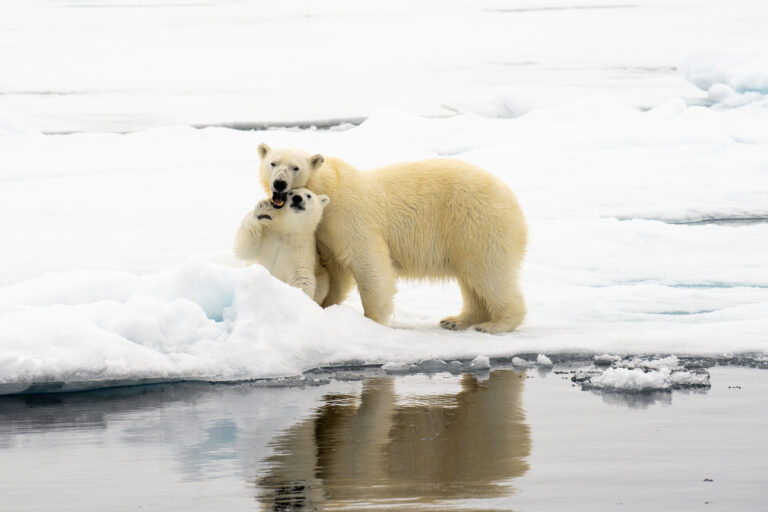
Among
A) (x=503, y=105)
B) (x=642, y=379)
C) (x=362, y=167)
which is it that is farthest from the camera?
(x=503, y=105)

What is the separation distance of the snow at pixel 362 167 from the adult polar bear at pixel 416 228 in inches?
9.5

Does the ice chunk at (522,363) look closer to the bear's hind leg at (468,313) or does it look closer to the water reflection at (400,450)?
the water reflection at (400,450)

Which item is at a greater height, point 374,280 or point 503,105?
point 503,105

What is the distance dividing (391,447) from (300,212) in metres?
2.15

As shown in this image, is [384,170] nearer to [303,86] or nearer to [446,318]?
[446,318]

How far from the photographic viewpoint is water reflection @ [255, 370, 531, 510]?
10.3 ft

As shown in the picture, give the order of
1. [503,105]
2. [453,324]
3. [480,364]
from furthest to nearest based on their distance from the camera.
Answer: [503,105]
[453,324]
[480,364]

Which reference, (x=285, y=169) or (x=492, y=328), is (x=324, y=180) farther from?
(x=492, y=328)

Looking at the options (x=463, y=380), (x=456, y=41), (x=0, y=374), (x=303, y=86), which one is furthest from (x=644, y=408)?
(x=456, y=41)

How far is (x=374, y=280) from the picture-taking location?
5.77m

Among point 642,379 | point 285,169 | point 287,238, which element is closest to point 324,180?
point 285,169

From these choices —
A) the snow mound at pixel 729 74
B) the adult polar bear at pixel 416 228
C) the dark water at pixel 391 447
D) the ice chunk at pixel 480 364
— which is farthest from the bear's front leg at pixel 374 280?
the snow mound at pixel 729 74

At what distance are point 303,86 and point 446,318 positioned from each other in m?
21.4

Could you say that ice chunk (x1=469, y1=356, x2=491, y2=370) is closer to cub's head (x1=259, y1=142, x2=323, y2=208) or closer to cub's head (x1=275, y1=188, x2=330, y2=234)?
cub's head (x1=275, y1=188, x2=330, y2=234)
